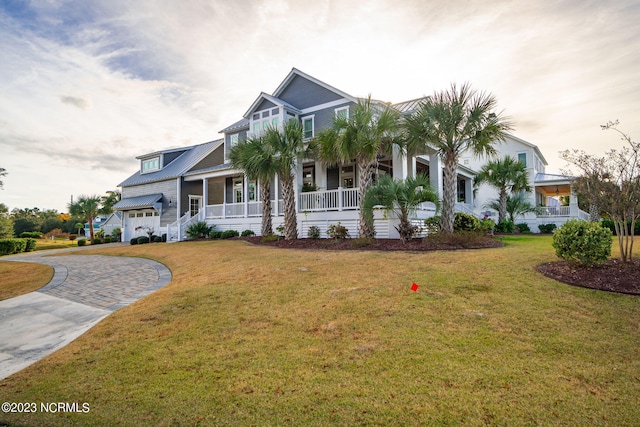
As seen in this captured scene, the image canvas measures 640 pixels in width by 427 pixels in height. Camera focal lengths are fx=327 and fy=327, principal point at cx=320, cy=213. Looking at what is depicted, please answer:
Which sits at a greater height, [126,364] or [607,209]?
[607,209]

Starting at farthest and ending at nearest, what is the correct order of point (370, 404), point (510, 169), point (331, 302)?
point (510, 169) < point (331, 302) < point (370, 404)

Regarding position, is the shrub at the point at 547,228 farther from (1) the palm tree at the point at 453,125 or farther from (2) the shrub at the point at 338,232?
(2) the shrub at the point at 338,232

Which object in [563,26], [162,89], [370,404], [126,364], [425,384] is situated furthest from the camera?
[162,89]

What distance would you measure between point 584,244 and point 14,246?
31.3 meters

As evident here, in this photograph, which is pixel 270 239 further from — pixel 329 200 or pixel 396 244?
pixel 396 244

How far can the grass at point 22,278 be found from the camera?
9780 millimetres

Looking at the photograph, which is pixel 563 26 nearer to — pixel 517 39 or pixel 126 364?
pixel 517 39

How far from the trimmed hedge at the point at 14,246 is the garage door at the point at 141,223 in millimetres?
6357

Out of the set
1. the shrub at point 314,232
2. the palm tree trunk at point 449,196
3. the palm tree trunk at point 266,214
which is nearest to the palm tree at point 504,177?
the palm tree trunk at point 449,196

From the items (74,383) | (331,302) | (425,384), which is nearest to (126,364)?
(74,383)

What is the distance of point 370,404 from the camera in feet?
10.1

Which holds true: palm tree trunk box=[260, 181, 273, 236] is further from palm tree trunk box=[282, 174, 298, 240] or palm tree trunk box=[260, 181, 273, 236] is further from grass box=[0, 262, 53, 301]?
grass box=[0, 262, 53, 301]

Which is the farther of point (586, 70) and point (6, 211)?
point (6, 211)

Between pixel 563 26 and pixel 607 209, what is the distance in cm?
582
